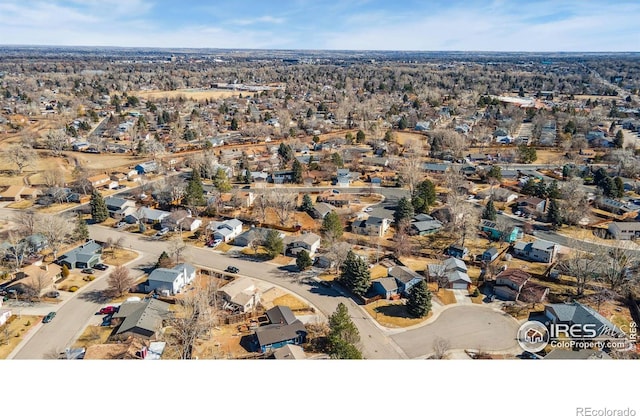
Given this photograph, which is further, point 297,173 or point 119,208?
point 297,173

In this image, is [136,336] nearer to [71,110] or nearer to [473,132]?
[473,132]

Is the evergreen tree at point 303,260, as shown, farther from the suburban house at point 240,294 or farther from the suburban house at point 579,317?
the suburban house at point 579,317

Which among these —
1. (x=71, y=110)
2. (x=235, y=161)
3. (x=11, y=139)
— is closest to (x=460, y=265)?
(x=235, y=161)

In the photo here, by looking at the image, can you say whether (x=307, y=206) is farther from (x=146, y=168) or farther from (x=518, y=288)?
(x=146, y=168)

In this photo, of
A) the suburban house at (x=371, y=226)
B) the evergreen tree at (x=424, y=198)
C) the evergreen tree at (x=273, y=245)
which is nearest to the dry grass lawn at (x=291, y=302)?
the evergreen tree at (x=273, y=245)

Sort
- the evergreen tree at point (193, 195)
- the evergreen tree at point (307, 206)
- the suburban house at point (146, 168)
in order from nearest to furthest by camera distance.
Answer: the evergreen tree at point (193, 195), the evergreen tree at point (307, 206), the suburban house at point (146, 168)

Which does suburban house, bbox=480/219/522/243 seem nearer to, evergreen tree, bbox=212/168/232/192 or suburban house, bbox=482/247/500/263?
suburban house, bbox=482/247/500/263

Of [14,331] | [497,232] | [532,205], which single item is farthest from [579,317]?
[14,331]
